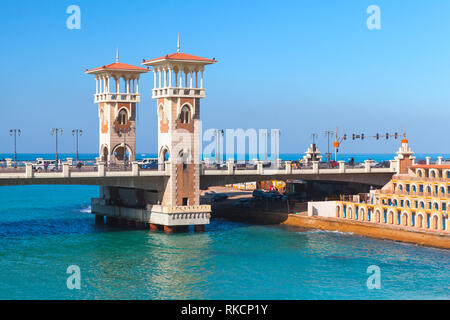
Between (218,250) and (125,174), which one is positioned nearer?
(218,250)

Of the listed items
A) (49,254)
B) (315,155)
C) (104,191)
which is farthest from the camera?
(315,155)

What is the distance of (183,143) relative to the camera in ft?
282

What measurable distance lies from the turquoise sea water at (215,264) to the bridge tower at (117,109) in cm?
1124

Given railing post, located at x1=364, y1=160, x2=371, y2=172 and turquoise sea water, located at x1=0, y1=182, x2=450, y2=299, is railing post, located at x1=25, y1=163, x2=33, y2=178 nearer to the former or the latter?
turquoise sea water, located at x1=0, y1=182, x2=450, y2=299

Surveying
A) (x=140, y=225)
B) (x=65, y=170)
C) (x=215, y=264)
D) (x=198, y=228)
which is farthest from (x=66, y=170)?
(x=215, y=264)

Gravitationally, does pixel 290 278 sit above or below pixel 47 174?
below

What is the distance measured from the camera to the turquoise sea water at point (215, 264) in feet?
188

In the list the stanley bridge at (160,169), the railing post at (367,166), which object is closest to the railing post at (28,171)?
the stanley bridge at (160,169)

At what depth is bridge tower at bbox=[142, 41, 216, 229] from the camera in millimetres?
84500

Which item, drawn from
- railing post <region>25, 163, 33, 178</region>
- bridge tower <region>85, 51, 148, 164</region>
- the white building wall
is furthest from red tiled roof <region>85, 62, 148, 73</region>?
the white building wall
